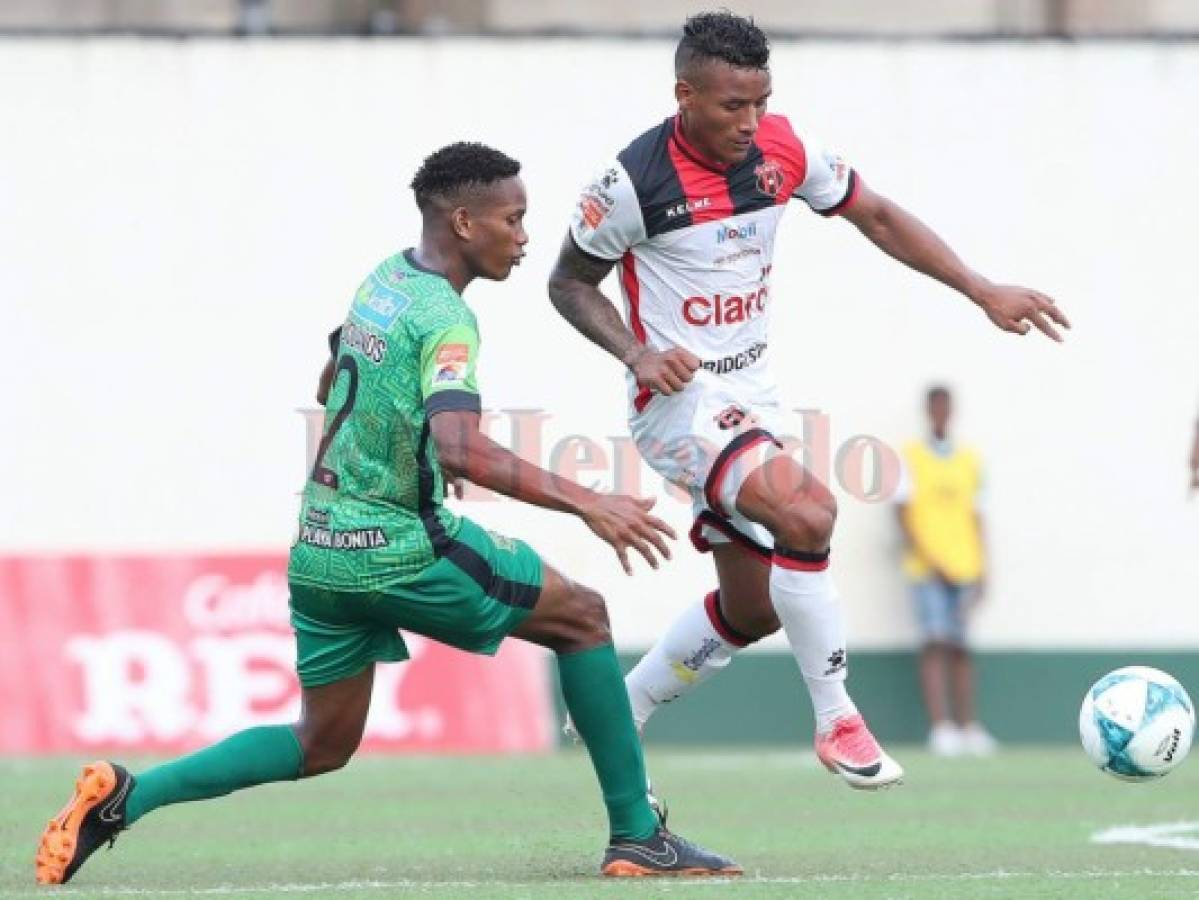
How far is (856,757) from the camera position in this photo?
863 centimetres

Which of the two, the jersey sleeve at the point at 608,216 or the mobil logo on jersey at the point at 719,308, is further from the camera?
the mobil logo on jersey at the point at 719,308

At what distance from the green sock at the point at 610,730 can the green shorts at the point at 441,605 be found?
11.4 inches

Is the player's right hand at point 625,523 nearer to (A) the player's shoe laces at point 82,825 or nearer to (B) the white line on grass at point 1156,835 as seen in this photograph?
(A) the player's shoe laces at point 82,825

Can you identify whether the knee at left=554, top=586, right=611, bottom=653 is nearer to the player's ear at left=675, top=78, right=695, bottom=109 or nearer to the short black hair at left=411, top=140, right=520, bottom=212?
the short black hair at left=411, top=140, right=520, bottom=212

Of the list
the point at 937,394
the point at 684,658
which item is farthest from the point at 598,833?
the point at 937,394

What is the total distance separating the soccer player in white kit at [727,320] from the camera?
8.70 meters

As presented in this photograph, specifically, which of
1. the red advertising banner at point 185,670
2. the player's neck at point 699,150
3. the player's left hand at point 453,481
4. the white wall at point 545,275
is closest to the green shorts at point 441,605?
the player's left hand at point 453,481

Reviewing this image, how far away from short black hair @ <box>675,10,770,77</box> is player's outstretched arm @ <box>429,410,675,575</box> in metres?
Result: 1.83

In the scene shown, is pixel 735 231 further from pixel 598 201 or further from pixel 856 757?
pixel 856 757

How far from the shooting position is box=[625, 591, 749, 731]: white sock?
937 cm

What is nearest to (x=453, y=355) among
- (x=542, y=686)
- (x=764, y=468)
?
(x=764, y=468)

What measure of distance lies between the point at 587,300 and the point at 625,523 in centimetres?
186

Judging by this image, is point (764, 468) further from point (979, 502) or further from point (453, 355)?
point (979, 502)

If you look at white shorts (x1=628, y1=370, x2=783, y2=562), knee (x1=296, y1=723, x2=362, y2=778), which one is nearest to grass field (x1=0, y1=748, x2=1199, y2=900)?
knee (x1=296, y1=723, x2=362, y2=778)
